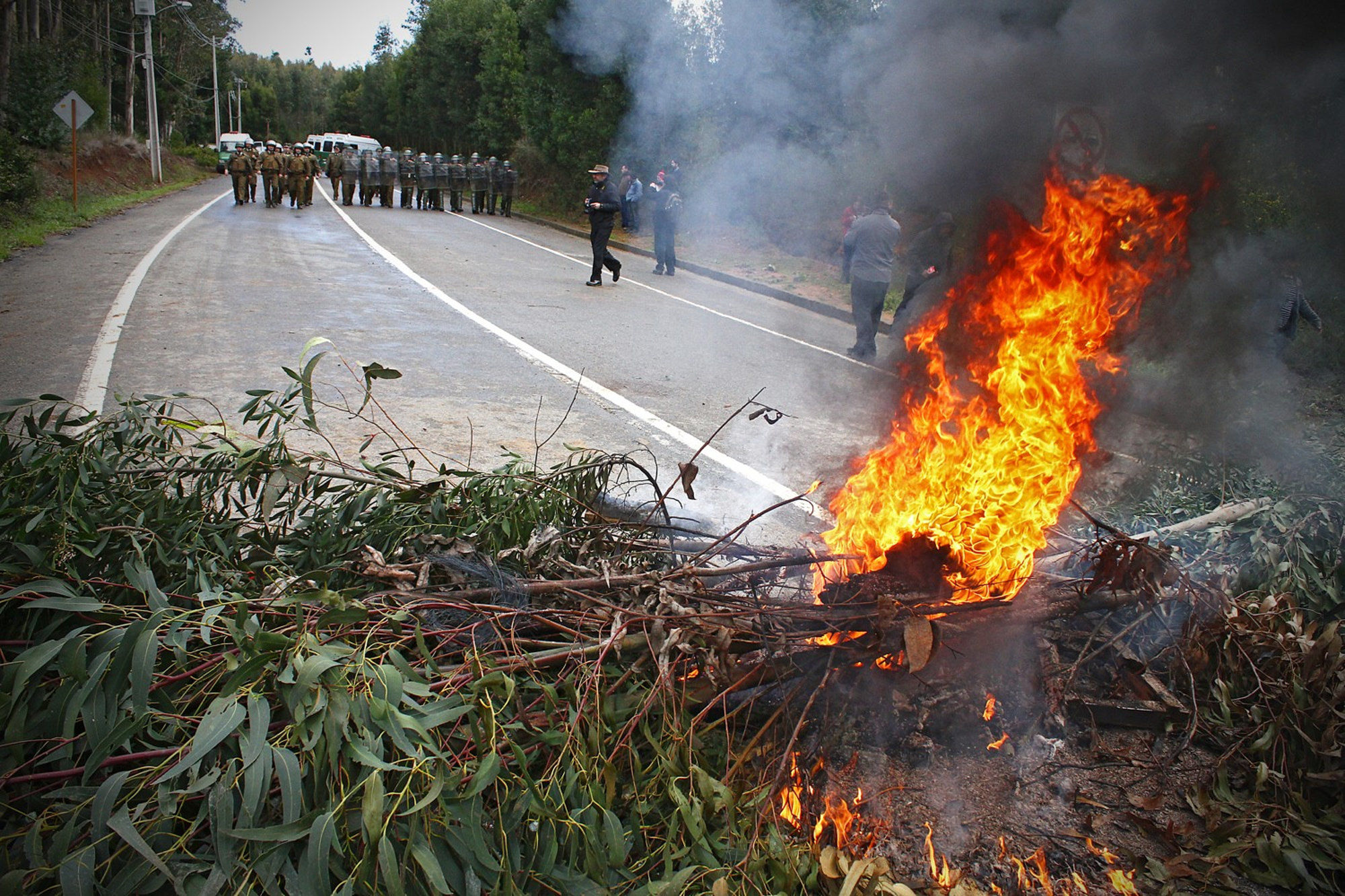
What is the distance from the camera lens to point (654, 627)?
238cm

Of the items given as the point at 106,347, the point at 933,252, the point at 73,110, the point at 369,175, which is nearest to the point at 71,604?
the point at 933,252

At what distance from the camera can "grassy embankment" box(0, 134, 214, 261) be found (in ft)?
50.6

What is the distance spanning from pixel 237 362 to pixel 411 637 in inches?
237

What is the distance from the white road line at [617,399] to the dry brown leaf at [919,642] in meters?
1.12

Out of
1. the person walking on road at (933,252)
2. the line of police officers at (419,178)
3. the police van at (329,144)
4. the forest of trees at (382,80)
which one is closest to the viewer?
the person walking on road at (933,252)

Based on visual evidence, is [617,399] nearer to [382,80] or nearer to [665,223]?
[665,223]

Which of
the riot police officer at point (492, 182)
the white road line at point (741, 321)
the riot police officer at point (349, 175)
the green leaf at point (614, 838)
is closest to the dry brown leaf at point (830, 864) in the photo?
the green leaf at point (614, 838)

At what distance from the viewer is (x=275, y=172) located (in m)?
25.7

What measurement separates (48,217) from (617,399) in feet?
53.1

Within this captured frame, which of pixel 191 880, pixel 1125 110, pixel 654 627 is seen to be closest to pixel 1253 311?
pixel 1125 110

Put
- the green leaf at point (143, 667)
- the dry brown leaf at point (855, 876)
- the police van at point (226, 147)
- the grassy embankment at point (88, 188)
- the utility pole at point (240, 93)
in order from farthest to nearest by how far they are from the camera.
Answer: the utility pole at point (240, 93) → the police van at point (226, 147) → the grassy embankment at point (88, 188) → the dry brown leaf at point (855, 876) → the green leaf at point (143, 667)

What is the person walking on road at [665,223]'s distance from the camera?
54.7 feet

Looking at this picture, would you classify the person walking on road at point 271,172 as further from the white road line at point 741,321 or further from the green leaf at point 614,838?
the green leaf at point 614,838

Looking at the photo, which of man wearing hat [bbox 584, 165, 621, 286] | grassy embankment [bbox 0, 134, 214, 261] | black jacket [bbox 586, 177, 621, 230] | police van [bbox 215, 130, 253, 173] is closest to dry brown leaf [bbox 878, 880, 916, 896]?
man wearing hat [bbox 584, 165, 621, 286]
